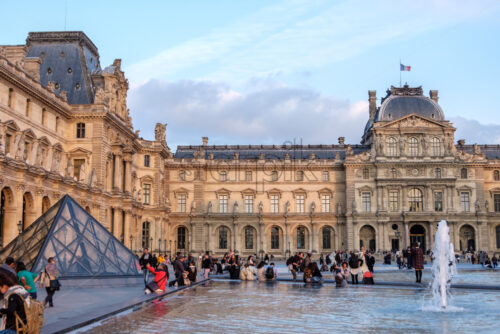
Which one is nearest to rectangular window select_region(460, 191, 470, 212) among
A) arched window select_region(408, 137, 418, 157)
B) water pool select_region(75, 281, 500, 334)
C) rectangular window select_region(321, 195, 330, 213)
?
arched window select_region(408, 137, 418, 157)

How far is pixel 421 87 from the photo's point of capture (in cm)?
7469

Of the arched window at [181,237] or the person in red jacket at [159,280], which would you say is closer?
the person in red jacket at [159,280]

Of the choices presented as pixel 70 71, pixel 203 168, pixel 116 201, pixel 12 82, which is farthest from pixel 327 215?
pixel 12 82

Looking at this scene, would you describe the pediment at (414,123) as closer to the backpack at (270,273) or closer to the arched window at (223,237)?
the arched window at (223,237)

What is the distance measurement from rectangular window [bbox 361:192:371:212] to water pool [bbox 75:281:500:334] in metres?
51.5

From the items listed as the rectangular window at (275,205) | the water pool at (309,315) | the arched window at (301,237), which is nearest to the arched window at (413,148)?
the arched window at (301,237)

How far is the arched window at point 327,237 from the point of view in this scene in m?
72.9

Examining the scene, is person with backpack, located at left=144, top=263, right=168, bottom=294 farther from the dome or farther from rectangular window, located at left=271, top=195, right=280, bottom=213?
the dome

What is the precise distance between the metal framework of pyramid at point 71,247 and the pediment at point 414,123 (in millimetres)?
49925

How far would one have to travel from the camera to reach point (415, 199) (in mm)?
71500

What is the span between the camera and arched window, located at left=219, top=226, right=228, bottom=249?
73969 millimetres

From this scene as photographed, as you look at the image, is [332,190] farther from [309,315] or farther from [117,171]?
[309,315]

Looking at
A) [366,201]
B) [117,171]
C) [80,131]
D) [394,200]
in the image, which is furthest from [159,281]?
[394,200]

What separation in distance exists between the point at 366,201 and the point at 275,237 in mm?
11913
